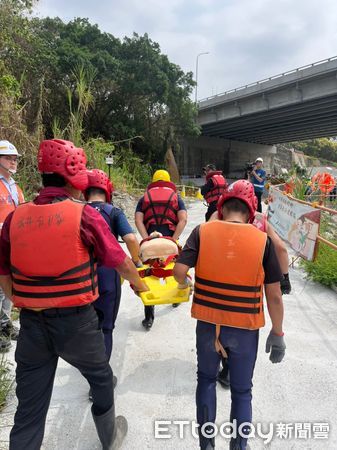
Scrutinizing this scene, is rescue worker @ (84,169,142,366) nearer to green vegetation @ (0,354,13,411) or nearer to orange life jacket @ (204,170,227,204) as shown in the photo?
green vegetation @ (0,354,13,411)

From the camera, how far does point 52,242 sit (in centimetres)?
151

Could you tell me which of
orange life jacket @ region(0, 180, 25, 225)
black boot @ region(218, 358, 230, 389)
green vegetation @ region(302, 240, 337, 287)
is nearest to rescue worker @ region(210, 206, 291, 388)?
black boot @ region(218, 358, 230, 389)

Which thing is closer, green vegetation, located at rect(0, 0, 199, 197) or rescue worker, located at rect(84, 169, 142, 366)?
rescue worker, located at rect(84, 169, 142, 366)

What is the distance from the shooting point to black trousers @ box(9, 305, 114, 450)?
1.61m

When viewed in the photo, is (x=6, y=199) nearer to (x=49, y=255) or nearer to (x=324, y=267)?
(x=49, y=255)

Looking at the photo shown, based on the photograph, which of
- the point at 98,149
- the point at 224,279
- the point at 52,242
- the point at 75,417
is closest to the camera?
the point at 52,242

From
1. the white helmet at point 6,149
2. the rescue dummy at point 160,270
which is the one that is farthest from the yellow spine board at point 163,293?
the white helmet at point 6,149

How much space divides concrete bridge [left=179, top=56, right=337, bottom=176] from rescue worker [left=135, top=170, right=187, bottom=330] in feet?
62.7

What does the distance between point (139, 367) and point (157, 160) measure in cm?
2015

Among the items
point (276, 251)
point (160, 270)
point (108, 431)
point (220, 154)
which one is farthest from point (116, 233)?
point (220, 154)

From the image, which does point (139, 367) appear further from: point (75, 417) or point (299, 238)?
point (299, 238)

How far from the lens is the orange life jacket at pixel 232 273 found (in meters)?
1.71

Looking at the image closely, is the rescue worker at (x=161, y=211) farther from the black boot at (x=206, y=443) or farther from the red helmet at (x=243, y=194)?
the black boot at (x=206, y=443)

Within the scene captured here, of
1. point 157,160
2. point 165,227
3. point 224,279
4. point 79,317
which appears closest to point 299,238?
point 165,227
